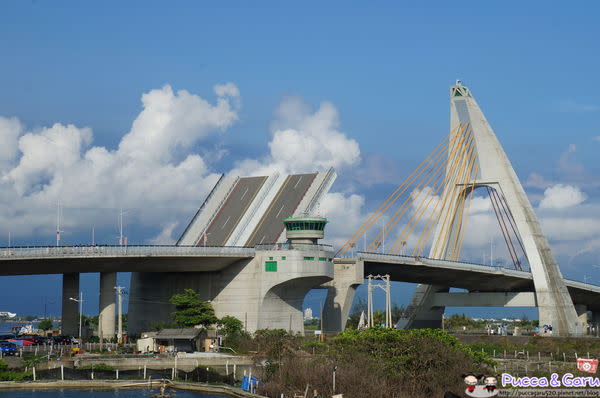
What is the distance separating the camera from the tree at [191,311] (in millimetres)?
91750

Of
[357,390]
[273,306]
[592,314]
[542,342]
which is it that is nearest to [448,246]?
[542,342]

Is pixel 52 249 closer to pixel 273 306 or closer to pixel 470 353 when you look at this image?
pixel 273 306

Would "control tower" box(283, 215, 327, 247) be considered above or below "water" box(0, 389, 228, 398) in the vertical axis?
above

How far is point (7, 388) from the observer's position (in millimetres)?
65000

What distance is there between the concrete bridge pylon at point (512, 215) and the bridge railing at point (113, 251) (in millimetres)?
29547

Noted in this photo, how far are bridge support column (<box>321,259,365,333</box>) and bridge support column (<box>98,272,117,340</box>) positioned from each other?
24.4 meters

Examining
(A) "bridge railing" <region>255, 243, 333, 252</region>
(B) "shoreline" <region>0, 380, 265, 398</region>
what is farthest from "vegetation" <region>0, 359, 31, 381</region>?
(A) "bridge railing" <region>255, 243, 333, 252</region>

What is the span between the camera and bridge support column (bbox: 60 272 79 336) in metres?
93.4

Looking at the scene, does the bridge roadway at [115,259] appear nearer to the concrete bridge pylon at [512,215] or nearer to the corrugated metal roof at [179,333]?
the corrugated metal roof at [179,333]

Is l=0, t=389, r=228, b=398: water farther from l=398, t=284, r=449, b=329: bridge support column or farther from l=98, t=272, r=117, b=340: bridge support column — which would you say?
l=398, t=284, r=449, b=329: bridge support column

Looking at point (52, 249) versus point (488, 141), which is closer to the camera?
point (52, 249)

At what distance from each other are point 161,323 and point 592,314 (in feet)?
282

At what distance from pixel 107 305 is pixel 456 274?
45.4 m

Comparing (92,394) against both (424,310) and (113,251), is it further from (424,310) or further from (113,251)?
(424,310)
